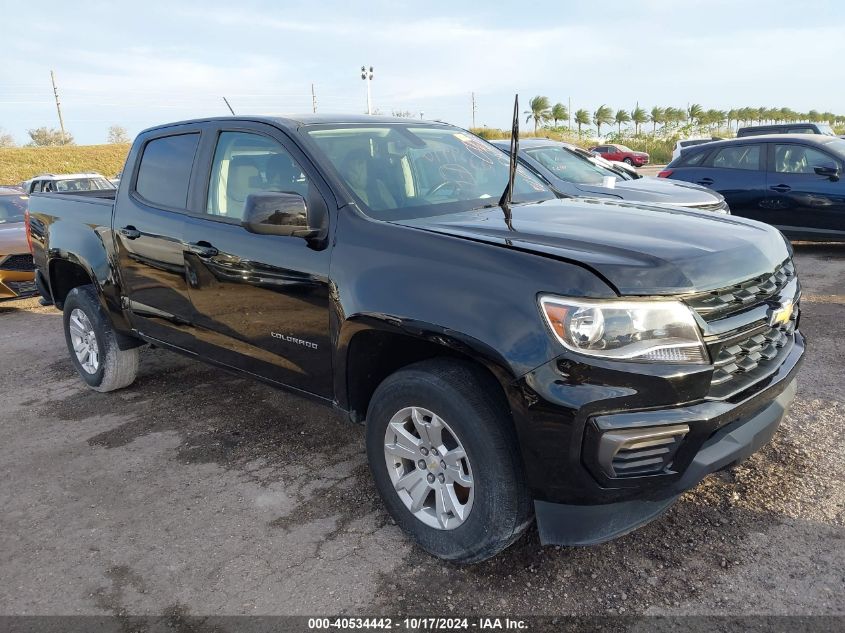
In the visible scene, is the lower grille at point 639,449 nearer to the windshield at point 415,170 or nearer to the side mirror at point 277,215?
the windshield at point 415,170

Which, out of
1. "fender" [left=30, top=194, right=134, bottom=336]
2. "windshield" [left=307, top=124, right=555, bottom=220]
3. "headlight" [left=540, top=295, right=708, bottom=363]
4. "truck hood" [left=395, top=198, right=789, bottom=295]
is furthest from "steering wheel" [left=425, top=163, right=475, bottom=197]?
"fender" [left=30, top=194, right=134, bottom=336]

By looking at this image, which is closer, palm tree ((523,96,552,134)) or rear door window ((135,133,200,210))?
rear door window ((135,133,200,210))

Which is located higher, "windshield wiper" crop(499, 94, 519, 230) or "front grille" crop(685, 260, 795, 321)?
"windshield wiper" crop(499, 94, 519, 230)

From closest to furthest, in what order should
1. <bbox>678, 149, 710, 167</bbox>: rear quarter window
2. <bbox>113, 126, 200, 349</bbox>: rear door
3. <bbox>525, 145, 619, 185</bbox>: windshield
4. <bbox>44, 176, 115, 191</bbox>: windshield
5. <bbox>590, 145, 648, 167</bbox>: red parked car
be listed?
1. <bbox>113, 126, 200, 349</bbox>: rear door
2. <bbox>525, 145, 619, 185</bbox>: windshield
3. <bbox>678, 149, 710, 167</bbox>: rear quarter window
4. <bbox>44, 176, 115, 191</bbox>: windshield
5. <bbox>590, 145, 648, 167</bbox>: red parked car

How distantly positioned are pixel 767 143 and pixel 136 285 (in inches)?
312

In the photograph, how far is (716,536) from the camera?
107 inches

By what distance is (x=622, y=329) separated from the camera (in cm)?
Result: 214

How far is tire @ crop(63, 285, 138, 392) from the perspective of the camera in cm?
465

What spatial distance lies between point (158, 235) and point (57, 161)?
148ft

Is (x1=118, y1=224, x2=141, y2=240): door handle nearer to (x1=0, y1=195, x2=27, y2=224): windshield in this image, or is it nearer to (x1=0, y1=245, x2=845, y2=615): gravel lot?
(x1=0, y1=245, x2=845, y2=615): gravel lot

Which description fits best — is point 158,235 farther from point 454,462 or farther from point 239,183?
point 454,462

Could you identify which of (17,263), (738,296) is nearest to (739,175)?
(738,296)

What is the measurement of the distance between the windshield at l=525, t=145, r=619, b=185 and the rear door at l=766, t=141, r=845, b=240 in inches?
86.3

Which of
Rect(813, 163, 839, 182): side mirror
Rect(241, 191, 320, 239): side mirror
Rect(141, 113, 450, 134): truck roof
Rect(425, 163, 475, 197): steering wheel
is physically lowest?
Rect(813, 163, 839, 182): side mirror
